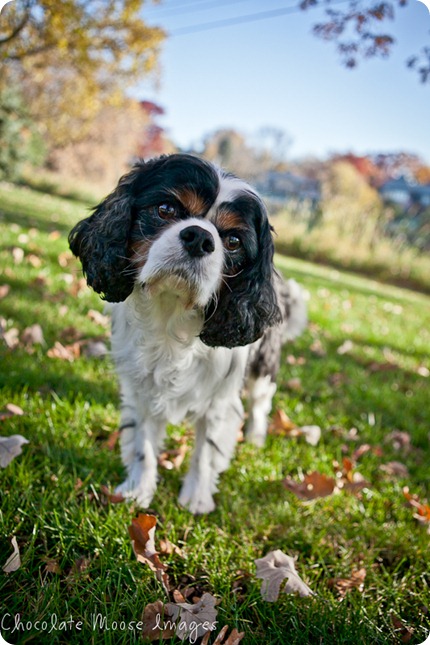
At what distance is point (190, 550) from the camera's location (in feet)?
6.91

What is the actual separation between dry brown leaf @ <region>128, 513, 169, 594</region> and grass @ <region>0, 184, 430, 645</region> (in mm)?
38

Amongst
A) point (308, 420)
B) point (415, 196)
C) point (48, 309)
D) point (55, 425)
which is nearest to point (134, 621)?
point (55, 425)

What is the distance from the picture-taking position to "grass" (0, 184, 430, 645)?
1.75 m

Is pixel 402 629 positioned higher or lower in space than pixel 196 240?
lower

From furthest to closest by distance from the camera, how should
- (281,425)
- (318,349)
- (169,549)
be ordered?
(318,349) → (281,425) → (169,549)

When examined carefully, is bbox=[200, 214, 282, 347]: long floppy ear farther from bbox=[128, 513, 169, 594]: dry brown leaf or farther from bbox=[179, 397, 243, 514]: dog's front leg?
bbox=[128, 513, 169, 594]: dry brown leaf

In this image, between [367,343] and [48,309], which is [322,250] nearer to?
[367,343]

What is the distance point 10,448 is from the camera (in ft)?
7.63

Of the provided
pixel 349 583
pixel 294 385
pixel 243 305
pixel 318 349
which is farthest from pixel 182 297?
Answer: pixel 318 349

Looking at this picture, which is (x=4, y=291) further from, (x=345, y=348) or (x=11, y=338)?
(x=345, y=348)

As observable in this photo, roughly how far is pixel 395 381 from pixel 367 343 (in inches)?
49.7

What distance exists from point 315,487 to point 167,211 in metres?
1.66

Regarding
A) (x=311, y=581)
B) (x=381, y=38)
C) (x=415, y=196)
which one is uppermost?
(x=415, y=196)

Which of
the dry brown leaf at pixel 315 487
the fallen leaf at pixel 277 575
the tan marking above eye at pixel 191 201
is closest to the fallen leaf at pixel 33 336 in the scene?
the tan marking above eye at pixel 191 201
